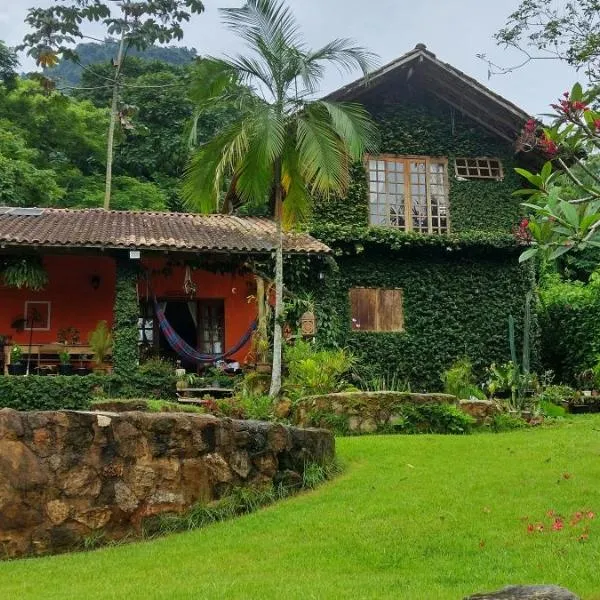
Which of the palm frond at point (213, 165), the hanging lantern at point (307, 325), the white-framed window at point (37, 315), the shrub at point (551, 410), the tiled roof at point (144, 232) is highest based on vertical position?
the palm frond at point (213, 165)

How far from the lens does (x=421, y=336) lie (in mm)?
17141

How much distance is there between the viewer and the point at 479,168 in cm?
1859

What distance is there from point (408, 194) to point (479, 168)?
6.70ft

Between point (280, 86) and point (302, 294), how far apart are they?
4.50m

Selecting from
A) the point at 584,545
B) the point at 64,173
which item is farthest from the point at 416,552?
the point at 64,173

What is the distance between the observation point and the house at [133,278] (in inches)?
562

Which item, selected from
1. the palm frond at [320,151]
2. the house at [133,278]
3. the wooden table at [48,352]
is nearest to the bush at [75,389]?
the house at [133,278]

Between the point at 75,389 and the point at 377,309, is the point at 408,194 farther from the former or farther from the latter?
the point at 75,389

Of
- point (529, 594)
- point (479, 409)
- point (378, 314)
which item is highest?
point (378, 314)

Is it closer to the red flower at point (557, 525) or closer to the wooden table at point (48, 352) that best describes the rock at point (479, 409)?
the red flower at point (557, 525)

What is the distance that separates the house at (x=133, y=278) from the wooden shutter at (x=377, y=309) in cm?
186

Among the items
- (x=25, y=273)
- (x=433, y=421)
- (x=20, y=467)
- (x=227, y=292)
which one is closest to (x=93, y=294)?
(x=25, y=273)

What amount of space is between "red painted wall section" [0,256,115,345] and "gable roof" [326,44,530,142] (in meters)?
6.39

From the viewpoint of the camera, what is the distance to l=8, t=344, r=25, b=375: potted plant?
14.0 metres
